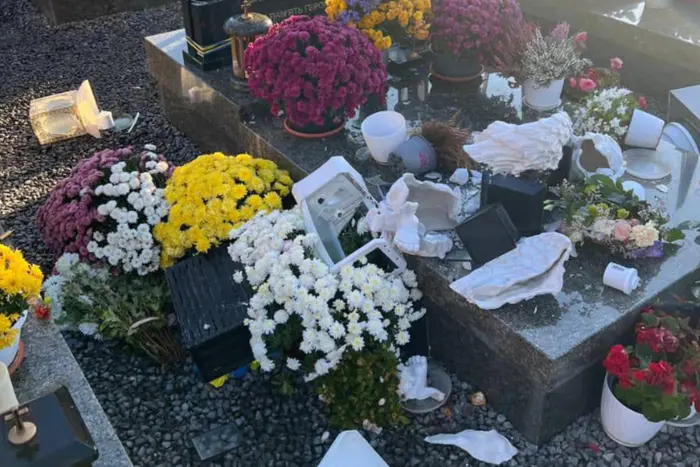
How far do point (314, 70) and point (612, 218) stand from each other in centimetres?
189

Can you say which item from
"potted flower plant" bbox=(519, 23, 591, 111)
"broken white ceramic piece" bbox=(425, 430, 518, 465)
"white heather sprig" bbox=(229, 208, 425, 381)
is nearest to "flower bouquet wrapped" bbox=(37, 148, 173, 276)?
"white heather sprig" bbox=(229, 208, 425, 381)

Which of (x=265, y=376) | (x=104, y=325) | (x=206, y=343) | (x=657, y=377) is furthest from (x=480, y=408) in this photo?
(x=104, y=325)

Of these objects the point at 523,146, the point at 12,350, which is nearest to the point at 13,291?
the point at 12,350

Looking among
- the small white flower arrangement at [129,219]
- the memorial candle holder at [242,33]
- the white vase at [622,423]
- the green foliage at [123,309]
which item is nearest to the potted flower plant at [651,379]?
the white vase at [622,423]

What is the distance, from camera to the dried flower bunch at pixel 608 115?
423 cm

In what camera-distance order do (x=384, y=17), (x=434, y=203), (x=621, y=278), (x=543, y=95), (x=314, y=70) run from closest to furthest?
(x=621, y=278) < (x=434, y=203) < (x=314, y=70) < (x=543, y=95) < (x=384, y=17)

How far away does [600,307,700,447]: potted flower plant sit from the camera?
9.57 feet

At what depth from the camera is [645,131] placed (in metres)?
4.18

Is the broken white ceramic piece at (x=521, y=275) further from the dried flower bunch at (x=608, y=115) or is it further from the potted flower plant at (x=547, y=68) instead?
the potted flower plant at (x=547, y=68)

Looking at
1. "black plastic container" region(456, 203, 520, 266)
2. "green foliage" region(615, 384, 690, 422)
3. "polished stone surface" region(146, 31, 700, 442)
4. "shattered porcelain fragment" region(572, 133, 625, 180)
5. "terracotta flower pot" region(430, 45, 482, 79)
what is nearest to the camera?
"green foliage" region(615, 384, 690, 422)

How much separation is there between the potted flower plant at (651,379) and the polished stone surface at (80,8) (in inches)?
293

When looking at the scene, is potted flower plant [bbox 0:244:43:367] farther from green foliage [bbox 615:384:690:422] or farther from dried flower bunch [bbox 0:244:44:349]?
green foliage [bbox 615:384:690:422]

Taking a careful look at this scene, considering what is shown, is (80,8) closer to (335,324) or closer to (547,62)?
(547,62)

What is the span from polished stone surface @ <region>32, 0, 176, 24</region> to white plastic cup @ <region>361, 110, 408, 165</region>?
5620 mm
